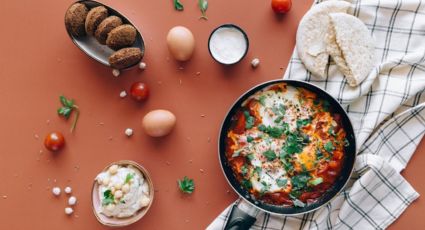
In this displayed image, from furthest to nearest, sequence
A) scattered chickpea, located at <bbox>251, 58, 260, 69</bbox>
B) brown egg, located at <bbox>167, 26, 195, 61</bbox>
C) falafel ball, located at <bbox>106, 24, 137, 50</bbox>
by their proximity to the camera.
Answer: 1. scattered chickpea, located at <bbox>251, 58, 260, 69</bbox>
2. brown egg, located at <bbox>167, 26, 195, 61</bbox>
3. falafel ball, located at <bbox>106, 24, 137, 50</bbox>

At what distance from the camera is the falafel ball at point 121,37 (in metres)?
2.68

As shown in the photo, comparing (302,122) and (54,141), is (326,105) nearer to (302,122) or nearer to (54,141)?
(302,122)

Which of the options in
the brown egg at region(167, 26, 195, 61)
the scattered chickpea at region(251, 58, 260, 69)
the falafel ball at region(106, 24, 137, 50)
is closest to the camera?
the falafel ball at region(106, 24, 137, 50)

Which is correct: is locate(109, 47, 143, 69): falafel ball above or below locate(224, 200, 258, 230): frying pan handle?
above

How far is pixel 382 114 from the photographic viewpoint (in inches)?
111

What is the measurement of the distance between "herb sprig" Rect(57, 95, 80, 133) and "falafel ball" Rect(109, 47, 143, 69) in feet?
1.26

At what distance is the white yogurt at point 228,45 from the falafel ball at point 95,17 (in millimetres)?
594

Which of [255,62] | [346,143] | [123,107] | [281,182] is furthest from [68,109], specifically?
[346,143]

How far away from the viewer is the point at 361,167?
282 cm

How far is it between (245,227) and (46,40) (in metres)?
1.55

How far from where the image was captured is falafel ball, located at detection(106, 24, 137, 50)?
2.68 meters

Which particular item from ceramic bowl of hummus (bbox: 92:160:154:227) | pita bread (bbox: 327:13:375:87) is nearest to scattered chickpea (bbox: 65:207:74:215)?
ceramic bowl of hummus (bbox: 92:160:154:227)

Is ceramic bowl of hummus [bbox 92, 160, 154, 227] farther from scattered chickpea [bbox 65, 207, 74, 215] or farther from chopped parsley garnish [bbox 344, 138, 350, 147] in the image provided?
chopped parsley garnish [bbox 344, 138, 350, 147]

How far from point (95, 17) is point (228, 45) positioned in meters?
0.73
